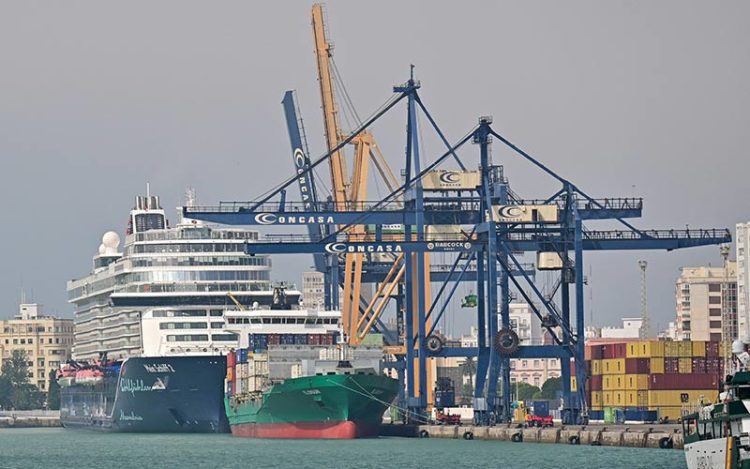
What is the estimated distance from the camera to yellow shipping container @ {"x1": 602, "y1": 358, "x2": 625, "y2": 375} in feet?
284

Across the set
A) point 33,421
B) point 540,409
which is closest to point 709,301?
point 33,421

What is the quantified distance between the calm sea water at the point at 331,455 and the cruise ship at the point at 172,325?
26.7 ft

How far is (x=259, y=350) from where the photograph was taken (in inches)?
3524

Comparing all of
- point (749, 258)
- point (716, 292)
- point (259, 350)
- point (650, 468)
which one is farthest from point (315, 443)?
point (716, 292)

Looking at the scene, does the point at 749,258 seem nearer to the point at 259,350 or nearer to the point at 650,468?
the point at 259,350

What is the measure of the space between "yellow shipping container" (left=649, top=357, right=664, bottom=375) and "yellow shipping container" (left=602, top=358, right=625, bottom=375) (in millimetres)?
2229

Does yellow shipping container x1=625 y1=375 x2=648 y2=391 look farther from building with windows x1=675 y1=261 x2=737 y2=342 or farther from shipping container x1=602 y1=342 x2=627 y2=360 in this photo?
building with windows x1=675 y1=261 x2=737 y2=342

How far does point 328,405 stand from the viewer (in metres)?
82.6

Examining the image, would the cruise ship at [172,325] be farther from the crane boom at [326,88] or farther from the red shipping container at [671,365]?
the red shipping container at [671,365]

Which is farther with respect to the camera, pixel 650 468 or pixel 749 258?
pixel 749 258

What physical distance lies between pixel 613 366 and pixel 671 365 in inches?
158

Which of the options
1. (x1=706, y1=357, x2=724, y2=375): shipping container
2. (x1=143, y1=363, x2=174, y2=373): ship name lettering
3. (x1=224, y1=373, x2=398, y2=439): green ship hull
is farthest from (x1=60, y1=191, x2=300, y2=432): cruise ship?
(x1=706, y1=357, x2=724, y2=375): shipping container

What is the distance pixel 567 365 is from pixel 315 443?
1253 cm

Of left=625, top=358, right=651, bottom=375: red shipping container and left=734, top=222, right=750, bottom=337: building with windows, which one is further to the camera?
left=734, top=222, right=750, bottom=337: building with windows
